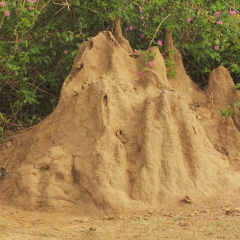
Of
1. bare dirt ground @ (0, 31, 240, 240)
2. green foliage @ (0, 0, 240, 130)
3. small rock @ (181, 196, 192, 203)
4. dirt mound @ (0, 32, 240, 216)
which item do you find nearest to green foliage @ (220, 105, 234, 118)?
bare dirt ground @ (0, 31, 240, 240)

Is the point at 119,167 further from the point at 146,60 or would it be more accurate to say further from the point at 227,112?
the point at 227,112

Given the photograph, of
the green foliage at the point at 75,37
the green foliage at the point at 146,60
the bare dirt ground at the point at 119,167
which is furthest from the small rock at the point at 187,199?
the green foliage at the point at 75,37

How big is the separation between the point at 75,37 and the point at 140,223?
12.4 feet

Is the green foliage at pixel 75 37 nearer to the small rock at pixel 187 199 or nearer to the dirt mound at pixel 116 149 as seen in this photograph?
the dirt mound at pixel 116 149

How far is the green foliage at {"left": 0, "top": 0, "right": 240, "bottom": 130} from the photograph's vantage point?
7.86 metres

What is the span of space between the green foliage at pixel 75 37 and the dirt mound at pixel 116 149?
1.15 m

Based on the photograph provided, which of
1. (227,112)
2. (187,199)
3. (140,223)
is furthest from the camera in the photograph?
(227,112)

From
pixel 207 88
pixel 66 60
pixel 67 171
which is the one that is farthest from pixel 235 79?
pixel 67 171

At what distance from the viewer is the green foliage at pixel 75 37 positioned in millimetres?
7863

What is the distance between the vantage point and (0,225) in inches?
207

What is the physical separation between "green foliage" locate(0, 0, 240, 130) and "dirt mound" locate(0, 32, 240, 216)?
1.15 metres

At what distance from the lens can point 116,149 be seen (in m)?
5.92

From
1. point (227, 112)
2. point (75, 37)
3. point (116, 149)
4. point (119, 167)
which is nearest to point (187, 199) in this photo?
point (119, 167)

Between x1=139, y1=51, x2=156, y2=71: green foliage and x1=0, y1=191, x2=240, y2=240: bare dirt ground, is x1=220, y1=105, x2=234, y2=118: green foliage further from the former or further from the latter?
x1=0, y1=191, x2=240, y2=240: bare dirt ground
